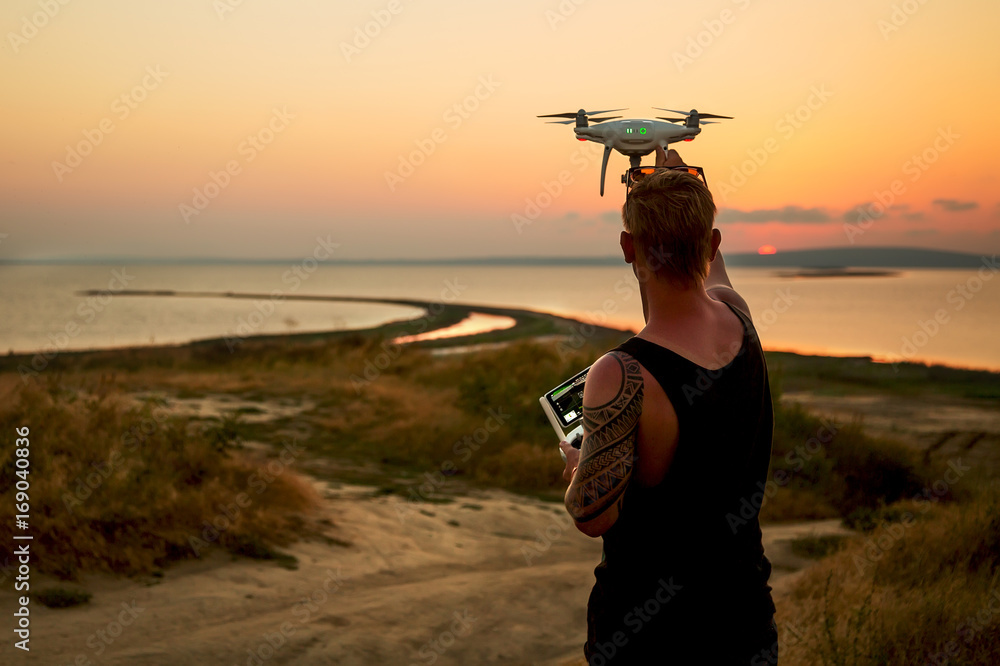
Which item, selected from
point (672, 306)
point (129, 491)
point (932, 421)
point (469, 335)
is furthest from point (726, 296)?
point (469, 335)

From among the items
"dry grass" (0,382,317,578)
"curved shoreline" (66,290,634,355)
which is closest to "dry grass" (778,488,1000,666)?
"dry grass" (0,382,317,578)

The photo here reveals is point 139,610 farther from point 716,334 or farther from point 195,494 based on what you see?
point 716,334

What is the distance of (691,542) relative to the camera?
2.03 metres

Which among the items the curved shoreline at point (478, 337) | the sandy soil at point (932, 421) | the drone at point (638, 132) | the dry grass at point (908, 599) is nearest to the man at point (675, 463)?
the drone at point (638, 132)

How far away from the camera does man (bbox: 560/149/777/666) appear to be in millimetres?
1957

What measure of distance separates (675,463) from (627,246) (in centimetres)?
60

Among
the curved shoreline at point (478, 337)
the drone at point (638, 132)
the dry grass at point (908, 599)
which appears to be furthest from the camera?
the curved shoreline at point (478, 337)

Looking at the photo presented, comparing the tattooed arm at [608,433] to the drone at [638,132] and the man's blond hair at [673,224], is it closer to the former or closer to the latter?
the man's blond hair at [673,224]

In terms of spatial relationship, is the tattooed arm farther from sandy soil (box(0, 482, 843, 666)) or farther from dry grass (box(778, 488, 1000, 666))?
sandy soil (box(0, 482, 843, 666))

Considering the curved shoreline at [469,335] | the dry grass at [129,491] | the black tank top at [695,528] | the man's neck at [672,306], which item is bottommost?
the curved shoreline at [469,335]

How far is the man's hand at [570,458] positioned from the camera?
2188 millimetres

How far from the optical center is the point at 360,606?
20.0 feet

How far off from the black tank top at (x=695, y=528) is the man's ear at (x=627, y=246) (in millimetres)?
244

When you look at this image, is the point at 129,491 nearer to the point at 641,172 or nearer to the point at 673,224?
the point at 641,172
